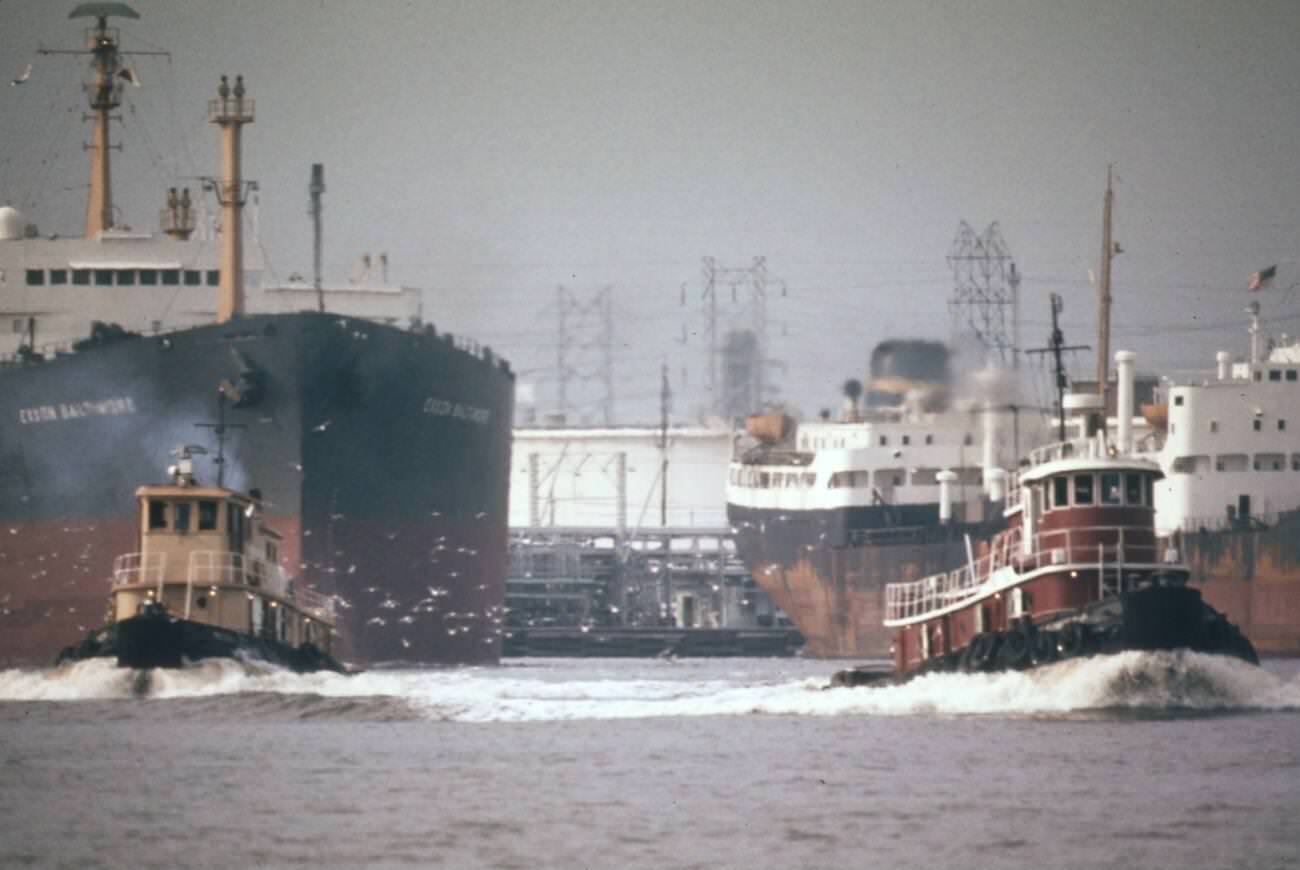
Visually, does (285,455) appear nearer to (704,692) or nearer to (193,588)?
(704,692)

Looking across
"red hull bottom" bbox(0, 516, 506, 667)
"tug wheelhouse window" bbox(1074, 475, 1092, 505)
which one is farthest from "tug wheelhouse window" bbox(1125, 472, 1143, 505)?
"red hull bottom" bbox(0, 516, 506, 667)

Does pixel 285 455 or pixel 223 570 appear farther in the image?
pixel 285 455

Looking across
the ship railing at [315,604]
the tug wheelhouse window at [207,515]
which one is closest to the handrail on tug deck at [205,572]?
the tug wheelhouse window at [207,515]

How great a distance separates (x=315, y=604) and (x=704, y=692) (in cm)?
996

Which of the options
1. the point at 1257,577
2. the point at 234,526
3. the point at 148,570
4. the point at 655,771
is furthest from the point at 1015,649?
the point at 1257,577

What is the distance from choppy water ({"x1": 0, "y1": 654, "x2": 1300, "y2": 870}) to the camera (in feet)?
115

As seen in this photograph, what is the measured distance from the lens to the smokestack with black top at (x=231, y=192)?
78062 mm

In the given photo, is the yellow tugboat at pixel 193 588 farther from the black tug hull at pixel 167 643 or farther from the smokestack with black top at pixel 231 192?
the smokestack with black top at pixel 231 192

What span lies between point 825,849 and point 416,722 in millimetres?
18143

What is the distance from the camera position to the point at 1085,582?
5031cm

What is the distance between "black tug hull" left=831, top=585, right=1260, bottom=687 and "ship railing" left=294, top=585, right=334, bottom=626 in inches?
631

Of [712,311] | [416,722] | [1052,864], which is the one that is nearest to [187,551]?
[416,722]

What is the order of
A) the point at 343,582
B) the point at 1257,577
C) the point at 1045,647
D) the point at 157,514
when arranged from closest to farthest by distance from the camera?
the point at 1045,647
the point at 157,514
the point at 343,582
the point at 1257,577

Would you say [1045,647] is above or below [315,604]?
below
